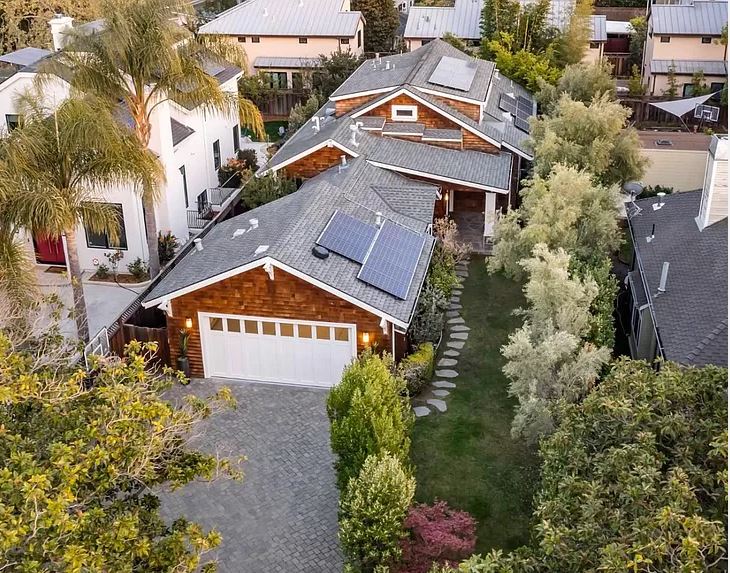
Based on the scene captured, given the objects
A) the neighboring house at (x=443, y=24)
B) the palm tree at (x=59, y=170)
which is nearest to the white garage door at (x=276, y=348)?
the palm tree at (x=59, y=170)

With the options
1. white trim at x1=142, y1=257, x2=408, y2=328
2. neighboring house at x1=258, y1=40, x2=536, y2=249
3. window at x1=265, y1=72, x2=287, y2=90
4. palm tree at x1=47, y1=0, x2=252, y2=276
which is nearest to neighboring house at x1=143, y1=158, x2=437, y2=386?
white trim at x1=142, y1=257, x2=408, y2=328

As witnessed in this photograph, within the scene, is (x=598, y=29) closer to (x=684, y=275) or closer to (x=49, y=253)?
(x=684, y=275)

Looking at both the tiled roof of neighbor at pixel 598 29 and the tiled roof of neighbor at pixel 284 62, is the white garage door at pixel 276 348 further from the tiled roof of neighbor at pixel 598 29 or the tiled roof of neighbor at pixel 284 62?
the tiled roof of neighbor at pixel 598 29

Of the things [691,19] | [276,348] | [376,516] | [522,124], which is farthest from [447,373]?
[691,19]

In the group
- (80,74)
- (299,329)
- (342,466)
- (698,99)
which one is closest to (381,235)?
(299,329)

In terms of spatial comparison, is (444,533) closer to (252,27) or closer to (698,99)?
(698,99)
